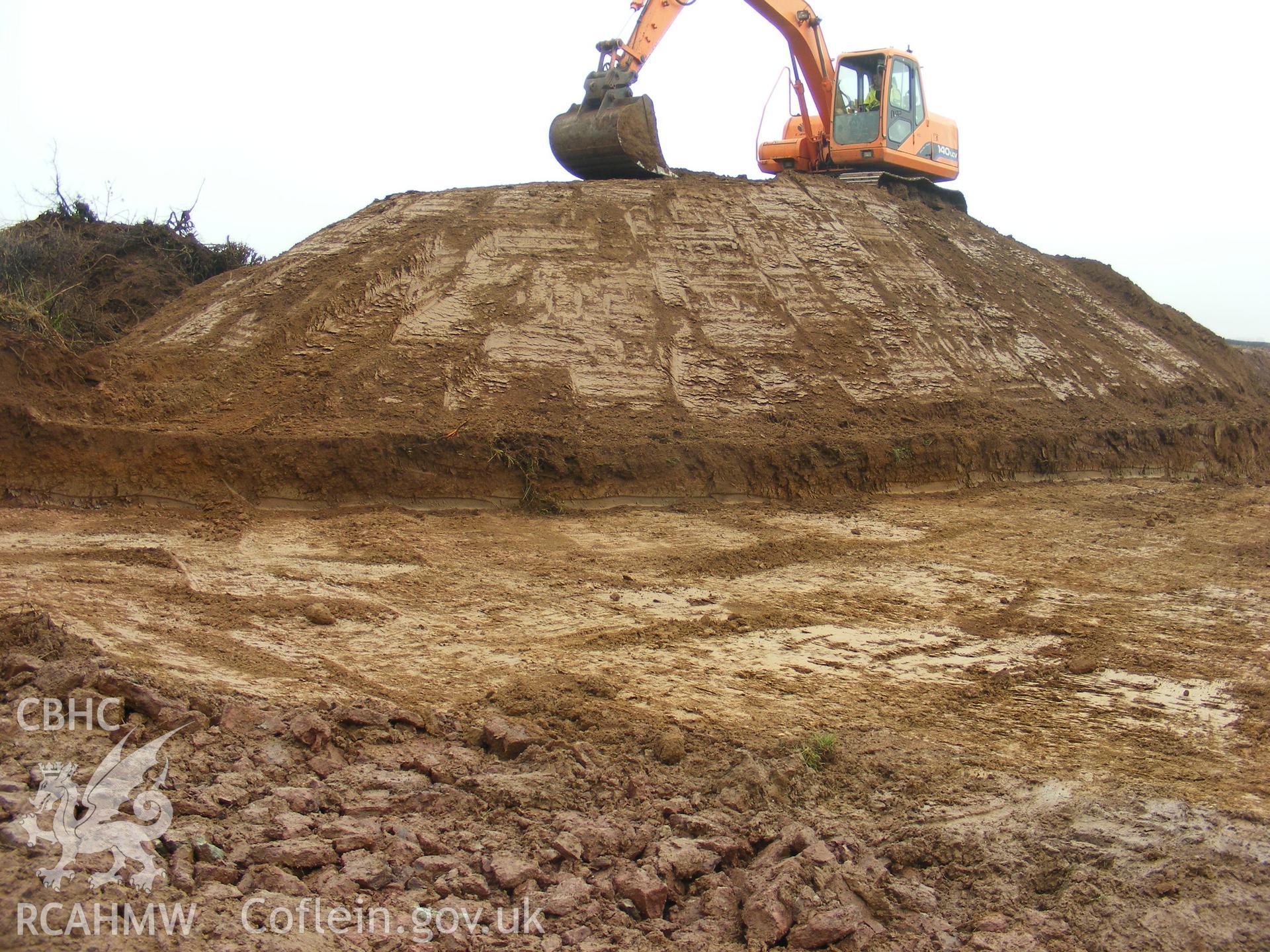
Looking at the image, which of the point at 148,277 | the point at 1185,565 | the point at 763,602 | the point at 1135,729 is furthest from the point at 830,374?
the point at 148,277

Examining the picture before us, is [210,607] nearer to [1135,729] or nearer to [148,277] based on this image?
[1135,729]

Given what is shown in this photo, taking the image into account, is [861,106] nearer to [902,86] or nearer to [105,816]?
[902,86]

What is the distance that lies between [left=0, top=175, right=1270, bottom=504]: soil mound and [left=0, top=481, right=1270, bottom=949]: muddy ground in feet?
4.95

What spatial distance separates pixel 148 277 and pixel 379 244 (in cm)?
404

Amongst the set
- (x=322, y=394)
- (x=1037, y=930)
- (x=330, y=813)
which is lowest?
(x=1037, y=930)

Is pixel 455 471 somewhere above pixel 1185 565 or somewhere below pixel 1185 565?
above

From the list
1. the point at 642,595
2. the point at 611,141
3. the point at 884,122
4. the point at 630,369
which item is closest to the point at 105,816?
the point at 642,595

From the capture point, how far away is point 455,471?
8031 mm

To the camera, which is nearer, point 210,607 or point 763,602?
point 210,607

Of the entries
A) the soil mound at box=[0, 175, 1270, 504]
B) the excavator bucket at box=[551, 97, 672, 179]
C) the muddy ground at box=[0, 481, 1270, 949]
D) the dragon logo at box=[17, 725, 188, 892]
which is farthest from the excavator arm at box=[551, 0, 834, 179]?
the dragon logo at box=[17, 725, 188, 892]

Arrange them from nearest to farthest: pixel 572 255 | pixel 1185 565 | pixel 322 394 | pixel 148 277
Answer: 1. pixel 1185 565
2. pixel 322 394
3. pixel 572 255
4. pixel 148 277

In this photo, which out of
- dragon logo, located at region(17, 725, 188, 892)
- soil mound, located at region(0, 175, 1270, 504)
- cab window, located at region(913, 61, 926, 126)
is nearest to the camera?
dragon logo, located at region(17, 725, 188, 892)

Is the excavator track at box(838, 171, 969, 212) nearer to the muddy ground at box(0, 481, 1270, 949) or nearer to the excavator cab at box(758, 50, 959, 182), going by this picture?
the excavator cab at box(758, 50, 959, 182)

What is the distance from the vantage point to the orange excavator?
1252cm
